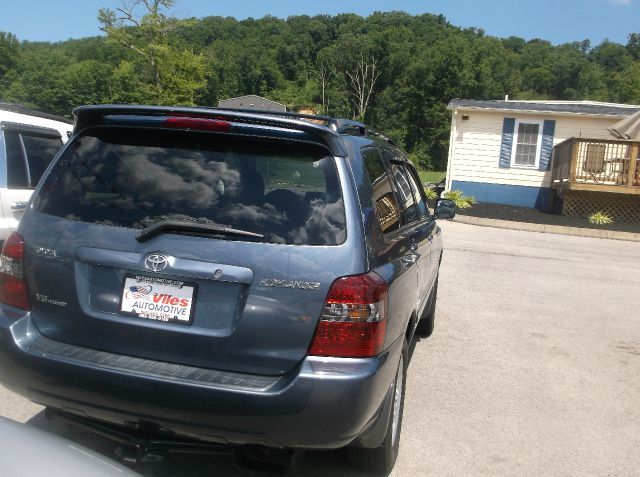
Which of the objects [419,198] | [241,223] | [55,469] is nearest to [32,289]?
[241,223]

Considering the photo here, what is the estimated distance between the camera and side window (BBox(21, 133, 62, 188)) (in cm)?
616

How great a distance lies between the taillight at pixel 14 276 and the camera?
2.88 meters

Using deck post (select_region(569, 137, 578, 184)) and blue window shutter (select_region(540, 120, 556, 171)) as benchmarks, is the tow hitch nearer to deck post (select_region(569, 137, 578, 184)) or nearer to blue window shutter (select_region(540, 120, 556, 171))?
deck post (select_region(569, 137, 578, 184))

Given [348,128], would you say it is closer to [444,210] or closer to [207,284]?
[207,284]

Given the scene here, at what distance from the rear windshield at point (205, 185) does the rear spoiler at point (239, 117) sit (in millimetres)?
60

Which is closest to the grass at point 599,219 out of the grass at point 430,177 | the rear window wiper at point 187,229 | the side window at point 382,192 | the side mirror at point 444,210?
the grass at point 430,177

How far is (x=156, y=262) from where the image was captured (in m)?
2.63

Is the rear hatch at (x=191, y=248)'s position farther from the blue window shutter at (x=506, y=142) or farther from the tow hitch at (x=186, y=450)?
the blue window shutter at (x=506, y=142)

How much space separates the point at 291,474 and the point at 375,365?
1041 millimetres

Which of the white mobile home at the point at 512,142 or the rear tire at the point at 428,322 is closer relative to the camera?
the rear tire at the point at 428,322

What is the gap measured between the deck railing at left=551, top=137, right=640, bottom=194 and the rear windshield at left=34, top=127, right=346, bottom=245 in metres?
16.9

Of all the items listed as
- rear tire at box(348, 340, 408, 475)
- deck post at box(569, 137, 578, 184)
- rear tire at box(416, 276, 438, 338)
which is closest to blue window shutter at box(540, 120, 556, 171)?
deck post at box(569, 137, 578, 184)

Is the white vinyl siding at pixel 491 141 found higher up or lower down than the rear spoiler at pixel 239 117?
lower down

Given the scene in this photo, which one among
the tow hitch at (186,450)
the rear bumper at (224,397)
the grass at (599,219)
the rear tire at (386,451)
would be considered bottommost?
the grass at (599,219)
